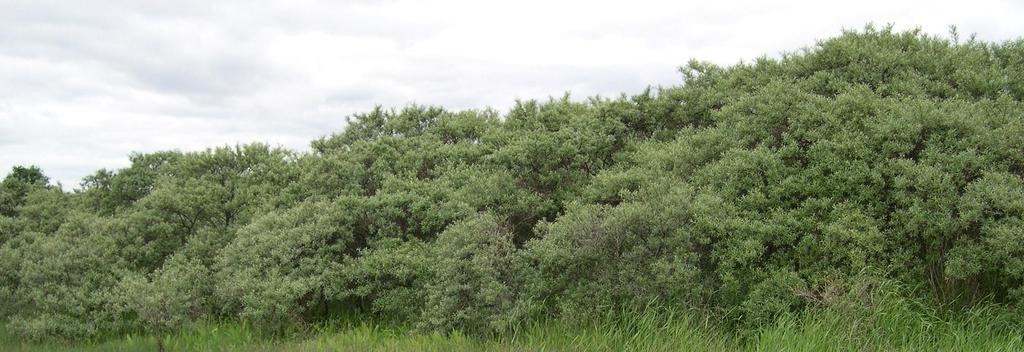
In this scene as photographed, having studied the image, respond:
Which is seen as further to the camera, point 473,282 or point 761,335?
point 473,282

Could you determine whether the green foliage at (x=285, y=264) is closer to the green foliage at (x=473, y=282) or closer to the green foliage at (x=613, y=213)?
the green foliage at (x=613, y=213)

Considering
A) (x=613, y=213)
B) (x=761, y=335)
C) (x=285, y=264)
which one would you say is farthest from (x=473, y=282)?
(x=761, y=335)

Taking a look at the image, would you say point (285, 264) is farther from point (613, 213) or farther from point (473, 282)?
point (613, 213)

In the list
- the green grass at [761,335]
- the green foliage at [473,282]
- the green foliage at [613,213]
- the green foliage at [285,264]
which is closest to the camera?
the green grass at [761,335]

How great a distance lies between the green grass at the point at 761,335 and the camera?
6871 mm

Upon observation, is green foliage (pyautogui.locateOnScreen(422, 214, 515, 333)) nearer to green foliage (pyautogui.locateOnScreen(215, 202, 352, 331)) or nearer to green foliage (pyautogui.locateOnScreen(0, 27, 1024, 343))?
green foliage (pyautogui.locateOnScreen(0, 27, 1024, 343))

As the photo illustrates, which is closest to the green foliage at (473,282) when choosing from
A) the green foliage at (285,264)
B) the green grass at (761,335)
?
the green grass at (761,335)

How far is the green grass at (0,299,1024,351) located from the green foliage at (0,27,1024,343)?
0.07 metres

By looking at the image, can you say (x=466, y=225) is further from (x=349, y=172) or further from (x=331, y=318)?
(x=349, y=172)

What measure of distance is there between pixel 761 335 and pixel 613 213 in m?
1.93

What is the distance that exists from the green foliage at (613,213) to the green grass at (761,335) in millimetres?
71

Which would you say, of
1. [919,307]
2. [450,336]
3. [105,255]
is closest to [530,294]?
[450,336]

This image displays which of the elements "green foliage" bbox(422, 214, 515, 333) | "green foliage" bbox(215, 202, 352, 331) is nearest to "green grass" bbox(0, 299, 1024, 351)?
"green foliage" bbox(422, 214, 515, 333)

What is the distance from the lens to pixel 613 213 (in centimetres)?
816
